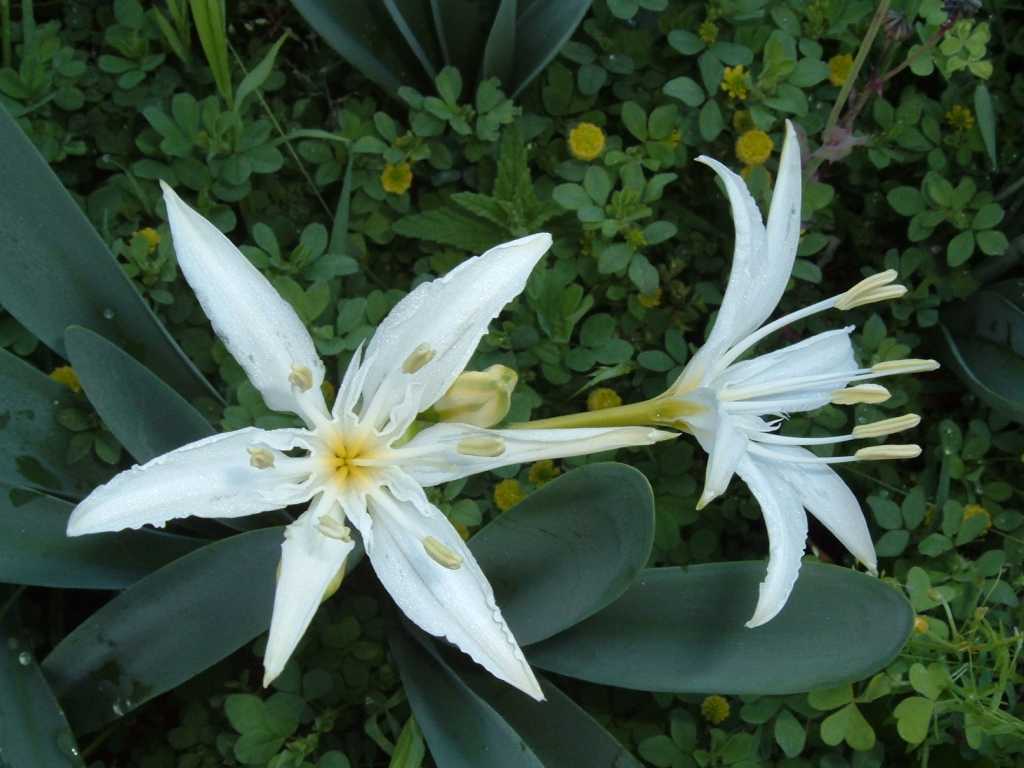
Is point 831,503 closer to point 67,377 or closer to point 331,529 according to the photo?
point 331,529

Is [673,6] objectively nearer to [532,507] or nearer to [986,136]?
[986,136]

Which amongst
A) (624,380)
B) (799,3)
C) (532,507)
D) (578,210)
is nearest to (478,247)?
(578,210)

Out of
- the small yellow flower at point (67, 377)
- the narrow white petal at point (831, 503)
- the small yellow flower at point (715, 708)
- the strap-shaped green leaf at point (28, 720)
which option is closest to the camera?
the strap-shaped green leaf at point (28, 720)

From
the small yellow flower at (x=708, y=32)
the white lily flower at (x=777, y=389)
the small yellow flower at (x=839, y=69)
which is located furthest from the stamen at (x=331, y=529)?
the small yellow flower at (x=839, y=69)

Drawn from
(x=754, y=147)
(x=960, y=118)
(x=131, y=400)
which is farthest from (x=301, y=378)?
(x=960, y=118)

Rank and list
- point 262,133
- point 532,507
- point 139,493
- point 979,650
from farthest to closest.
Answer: point 262,133, point 979,650, point 532,507, point 139,493

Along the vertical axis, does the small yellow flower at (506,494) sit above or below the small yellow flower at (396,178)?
below

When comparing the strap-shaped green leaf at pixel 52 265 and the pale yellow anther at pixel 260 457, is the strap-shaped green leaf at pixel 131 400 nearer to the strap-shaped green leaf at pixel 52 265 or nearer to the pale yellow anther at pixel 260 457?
the strap-shaped green leaf at pixel 52 265
